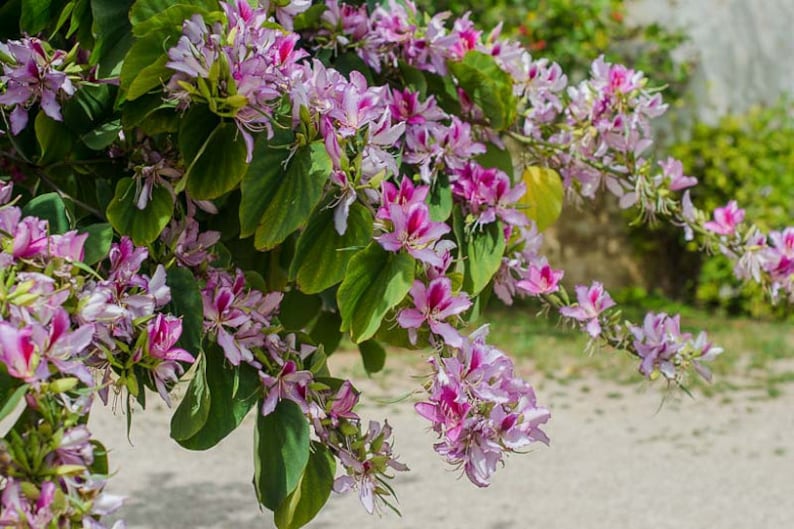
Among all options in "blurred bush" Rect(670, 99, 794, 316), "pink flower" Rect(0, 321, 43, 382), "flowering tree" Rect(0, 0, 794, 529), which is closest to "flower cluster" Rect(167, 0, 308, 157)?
"flowering tree" Rect(0, 0, 794, 529)

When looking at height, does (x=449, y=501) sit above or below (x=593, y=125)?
below

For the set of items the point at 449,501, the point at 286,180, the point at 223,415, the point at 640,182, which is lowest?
the point at 449,501

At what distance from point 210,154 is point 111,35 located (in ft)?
0.67

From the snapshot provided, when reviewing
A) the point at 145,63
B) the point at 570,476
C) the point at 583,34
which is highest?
the point at 145,63

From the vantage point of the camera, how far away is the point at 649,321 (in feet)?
5.15

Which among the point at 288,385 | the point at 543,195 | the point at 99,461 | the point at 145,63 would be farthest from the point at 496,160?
the point at 99,461

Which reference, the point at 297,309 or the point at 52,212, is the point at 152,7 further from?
the point at 297,309

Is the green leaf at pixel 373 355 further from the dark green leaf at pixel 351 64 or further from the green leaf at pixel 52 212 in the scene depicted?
the green leaf at pixel 52 212

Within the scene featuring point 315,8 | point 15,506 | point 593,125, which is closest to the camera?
point 15,506

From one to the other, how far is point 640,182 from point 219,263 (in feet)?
2.34

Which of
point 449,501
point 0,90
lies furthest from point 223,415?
point 449,501

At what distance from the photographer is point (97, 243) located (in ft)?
3.85

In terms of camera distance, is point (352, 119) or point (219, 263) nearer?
point (352, 119)

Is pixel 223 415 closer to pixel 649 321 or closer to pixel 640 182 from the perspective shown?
pixel 649 321
